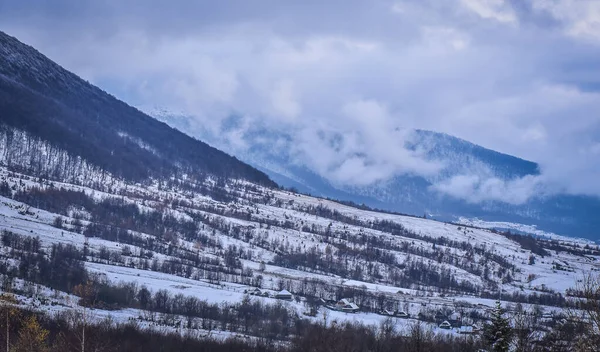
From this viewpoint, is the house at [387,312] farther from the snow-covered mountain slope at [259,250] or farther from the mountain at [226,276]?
the snow-covered mountain slope at [259,250]

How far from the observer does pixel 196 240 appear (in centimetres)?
16238

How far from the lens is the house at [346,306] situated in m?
107

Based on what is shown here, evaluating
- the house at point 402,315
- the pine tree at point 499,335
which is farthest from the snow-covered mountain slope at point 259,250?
the pine tree at point 499,335

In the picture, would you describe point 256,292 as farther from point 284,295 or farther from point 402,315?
point 402,315

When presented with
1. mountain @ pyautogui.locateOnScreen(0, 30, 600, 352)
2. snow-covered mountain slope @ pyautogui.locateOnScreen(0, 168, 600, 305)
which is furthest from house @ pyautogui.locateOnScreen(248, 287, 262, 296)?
snow-covered mountain slope @ pyautogui.locateOnScreen(0, 168, 600, 305)

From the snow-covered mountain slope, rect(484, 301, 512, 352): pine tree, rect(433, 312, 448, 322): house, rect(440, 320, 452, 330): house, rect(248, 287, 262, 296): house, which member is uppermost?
the snow-covered mountain slope

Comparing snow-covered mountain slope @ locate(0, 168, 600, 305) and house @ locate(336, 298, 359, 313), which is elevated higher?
snow-covered mountain slope @ locate(0, 168, 600, 305)

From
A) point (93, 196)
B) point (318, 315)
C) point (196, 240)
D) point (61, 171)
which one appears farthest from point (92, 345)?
point (61, 171)

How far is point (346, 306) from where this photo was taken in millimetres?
107938

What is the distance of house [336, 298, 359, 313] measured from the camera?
4198 inches

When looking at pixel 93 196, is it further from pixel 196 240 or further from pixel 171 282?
pixel 171 282

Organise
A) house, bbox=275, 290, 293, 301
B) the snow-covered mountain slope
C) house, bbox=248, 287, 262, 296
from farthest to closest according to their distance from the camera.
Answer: the snow-covered mountain slope
house, bbox=248, 287, 262, 296
house, bbox=275, 290, 293, 301

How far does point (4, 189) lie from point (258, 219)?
79.4 meters

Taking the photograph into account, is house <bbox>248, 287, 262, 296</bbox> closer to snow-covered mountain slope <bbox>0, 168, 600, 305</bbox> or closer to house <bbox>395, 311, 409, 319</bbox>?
snow-covered mountain slope <bbox>0, 168, 600, 305</bbox>
